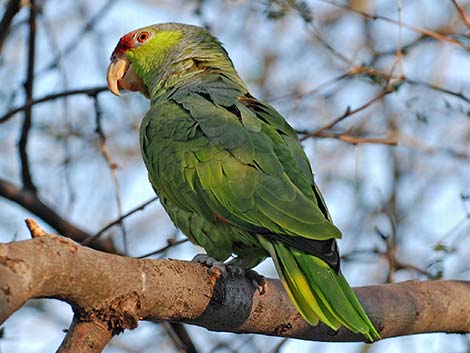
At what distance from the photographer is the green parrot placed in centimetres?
301

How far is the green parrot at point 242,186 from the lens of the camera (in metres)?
3.01

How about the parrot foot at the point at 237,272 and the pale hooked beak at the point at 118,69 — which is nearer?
the parrot foot at the point at 237,272

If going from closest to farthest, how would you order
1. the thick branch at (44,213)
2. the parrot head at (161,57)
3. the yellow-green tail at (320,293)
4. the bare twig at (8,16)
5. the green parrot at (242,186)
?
the yellow-green tail at (320,293) → the green parrot at (242,186) → the parrot head at (161,57) → the bare twig at (8,16) → the thick branch at (44,213)

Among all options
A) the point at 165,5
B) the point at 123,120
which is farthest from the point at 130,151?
the point at 165,5

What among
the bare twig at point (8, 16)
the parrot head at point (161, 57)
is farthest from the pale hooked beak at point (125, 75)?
the bare twig at point (8, 16)

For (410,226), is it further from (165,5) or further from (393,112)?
(165,5)

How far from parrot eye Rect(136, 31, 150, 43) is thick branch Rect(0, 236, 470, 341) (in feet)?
6.71

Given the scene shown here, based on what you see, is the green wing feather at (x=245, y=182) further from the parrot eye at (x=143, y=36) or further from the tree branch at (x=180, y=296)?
the parrot eye at (x=143, y=36)

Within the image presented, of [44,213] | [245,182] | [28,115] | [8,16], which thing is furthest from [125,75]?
[245,182]

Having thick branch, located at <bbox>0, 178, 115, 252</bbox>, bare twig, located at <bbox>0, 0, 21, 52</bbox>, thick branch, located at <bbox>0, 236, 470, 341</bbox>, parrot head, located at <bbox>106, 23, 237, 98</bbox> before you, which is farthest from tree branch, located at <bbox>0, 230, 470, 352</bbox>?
bare twig, located at <bbox>0, 0, 21, 52</bbox>

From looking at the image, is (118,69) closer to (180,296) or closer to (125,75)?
(125,75)

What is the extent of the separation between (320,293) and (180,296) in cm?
52

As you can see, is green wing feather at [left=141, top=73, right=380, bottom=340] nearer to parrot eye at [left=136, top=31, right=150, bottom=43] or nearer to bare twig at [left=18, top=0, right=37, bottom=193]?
parrot eye at [left=136, top=31, right=150, bottom=43]

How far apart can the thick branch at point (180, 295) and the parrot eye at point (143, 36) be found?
→ 6.71ft
